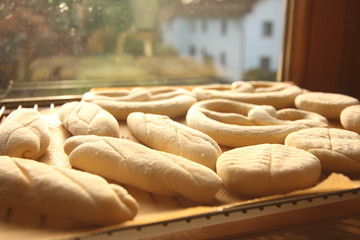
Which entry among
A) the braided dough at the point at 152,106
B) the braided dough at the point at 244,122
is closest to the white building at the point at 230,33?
the braided dough at the point at 152,106

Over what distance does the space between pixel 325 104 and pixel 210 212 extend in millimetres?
1296

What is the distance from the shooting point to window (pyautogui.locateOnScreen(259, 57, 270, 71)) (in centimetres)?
292

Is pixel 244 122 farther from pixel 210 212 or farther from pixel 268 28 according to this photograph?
pixel 268 28

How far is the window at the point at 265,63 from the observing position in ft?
9.58

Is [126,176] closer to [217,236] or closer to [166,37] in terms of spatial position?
[217,236]

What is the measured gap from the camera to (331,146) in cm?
127

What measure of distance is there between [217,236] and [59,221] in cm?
50

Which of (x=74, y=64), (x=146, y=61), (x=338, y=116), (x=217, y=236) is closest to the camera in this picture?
(x=217, y=236)

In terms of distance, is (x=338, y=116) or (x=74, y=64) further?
(x=74, y=64)

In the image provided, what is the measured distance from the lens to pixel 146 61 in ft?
8.52

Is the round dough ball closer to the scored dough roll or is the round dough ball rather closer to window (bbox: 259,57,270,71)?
the scored dough roll

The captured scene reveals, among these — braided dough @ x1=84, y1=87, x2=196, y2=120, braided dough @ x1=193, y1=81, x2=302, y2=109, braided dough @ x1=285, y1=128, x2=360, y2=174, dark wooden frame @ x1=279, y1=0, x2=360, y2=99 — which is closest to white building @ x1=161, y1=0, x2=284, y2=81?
dark wooden frame @ x1=279, y1=0, x2=360, y2=99

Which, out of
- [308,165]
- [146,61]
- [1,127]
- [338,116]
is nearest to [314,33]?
[338,116]

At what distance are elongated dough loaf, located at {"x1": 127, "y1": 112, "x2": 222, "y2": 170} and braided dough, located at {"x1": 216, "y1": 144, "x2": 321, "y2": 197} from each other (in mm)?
74
